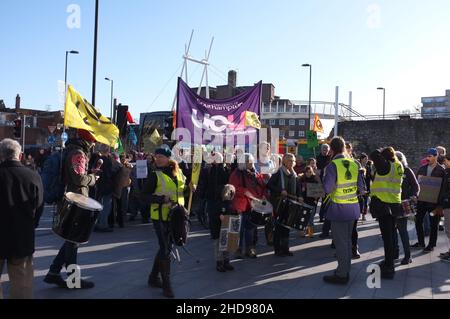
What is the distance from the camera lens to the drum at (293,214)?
7.84 m

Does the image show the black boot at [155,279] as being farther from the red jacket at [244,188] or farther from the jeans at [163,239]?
the red jacket at [244,188]

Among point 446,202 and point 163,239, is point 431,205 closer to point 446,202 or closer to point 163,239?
point 446,202

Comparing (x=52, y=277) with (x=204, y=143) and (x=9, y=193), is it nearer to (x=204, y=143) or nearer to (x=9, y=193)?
(x=9, y=193)

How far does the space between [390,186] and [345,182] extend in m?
1.09

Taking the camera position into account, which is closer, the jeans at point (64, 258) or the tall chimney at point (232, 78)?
the jeans at point (64, 258)

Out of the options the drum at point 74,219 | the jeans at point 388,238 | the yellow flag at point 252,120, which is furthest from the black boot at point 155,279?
the yellow flag at point 252,120

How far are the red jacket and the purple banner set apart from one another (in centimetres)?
465

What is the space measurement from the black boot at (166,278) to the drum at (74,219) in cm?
103

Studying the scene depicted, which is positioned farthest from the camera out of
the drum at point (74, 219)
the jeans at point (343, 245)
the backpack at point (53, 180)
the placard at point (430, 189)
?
the placard at point (430, 189)

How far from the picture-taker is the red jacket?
7725 millimetres

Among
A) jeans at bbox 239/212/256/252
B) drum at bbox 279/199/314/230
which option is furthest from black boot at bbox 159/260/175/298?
drum at bbox 279/199/314/230

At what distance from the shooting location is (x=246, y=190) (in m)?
7.80
